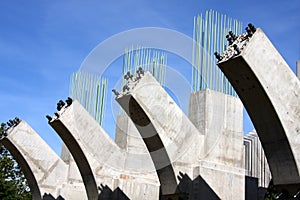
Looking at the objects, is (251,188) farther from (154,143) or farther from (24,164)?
(24,164)

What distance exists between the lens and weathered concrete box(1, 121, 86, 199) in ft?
69.0

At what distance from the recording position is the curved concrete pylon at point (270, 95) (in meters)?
10.9

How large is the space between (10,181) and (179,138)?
17.6m

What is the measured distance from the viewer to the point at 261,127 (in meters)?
11.5

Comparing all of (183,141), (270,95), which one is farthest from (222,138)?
(270,95)

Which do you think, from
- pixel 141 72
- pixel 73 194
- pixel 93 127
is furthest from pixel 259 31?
pixel 73 194

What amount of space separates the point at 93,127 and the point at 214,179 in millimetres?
5501

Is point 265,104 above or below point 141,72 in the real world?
below

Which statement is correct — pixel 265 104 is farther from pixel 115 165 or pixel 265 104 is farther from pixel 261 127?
pixel 115 165

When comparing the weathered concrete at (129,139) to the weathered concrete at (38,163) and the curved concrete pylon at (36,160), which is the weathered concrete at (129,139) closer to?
the weathered concrete at (38,163)

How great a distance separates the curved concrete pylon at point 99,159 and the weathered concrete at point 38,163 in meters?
3.16

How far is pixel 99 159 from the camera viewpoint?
1869 centimetres

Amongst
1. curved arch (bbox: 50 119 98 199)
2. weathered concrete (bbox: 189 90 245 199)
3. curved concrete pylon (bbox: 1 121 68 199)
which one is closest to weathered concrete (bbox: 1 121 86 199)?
curved concrete pylon (bbox: 1 121 68 199)

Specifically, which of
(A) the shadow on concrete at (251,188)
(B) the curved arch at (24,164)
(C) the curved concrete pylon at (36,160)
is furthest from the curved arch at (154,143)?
(B) the curved arch at (24,164)
